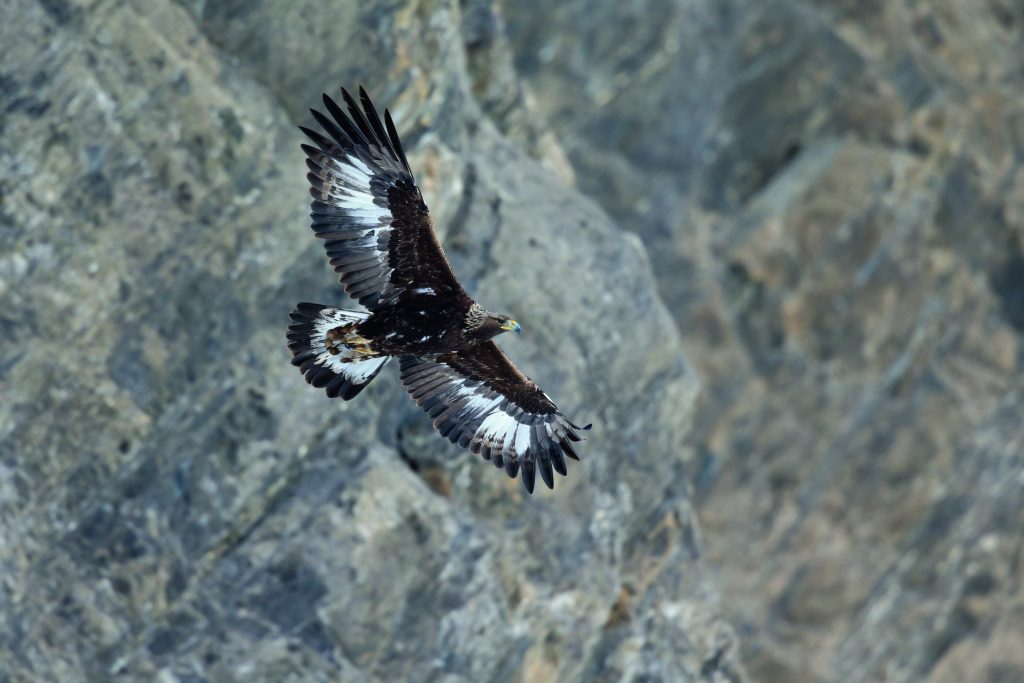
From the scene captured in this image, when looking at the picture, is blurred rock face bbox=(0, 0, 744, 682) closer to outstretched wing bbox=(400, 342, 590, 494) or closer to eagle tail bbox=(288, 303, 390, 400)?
outstretched wing bbox=(400, 342, 590, 494)

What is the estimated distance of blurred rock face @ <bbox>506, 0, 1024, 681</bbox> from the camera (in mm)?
21578

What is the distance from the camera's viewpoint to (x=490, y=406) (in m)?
14.0

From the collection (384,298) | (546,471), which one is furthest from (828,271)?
(384,298)

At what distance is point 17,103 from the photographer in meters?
13.2

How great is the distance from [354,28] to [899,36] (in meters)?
9.79

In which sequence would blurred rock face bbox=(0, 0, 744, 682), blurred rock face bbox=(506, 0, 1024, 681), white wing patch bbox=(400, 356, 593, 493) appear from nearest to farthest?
blurred rock face bbox=(0, 0, 744, 682) → white wing patch bbox=(400, 356, 593, 493) → blurred rock face bbox=(506, 0, 1024, 681)

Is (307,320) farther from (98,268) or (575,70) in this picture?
(575,70)

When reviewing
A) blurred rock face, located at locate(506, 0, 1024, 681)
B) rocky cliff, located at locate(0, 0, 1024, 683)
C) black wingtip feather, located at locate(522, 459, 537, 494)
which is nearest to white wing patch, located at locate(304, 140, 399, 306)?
rocky cliff, located at locate(0, 0, 1024, 683)

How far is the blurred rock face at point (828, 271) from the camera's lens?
21.6 m

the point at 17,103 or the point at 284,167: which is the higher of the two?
the point at 284,167

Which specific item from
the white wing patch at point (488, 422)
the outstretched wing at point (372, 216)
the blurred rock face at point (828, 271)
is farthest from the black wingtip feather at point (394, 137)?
the blurred rock face at point (828, 271)

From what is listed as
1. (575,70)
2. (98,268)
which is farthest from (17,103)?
(575,70)

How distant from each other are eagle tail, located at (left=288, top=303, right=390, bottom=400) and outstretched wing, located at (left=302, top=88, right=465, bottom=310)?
11.7 inches

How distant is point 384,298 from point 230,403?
5.66ft
